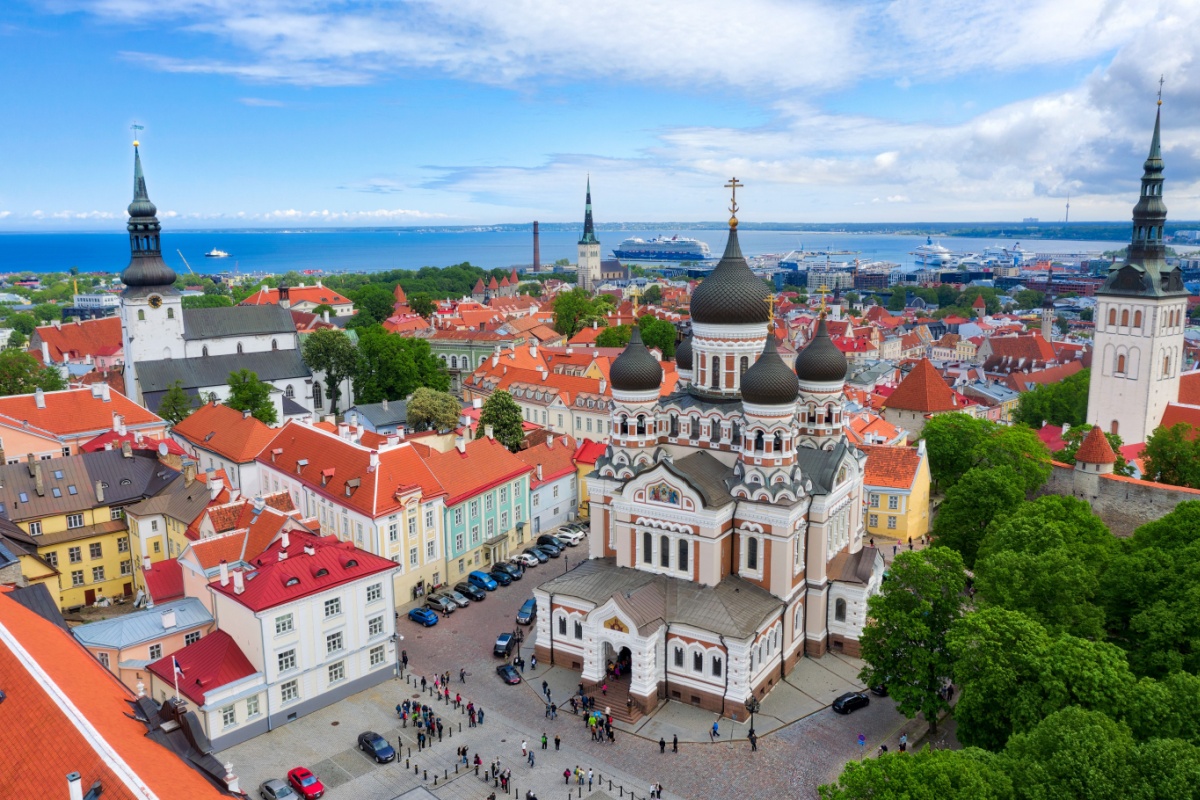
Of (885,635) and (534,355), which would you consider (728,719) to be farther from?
(534,355)

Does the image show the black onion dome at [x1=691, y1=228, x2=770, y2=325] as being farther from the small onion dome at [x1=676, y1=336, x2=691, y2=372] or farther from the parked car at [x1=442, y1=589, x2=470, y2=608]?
the parked car at [x1=442, y1=589, x2=470, y2=608]

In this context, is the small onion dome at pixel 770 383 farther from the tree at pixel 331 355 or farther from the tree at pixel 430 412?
the tree at pixel 331 355

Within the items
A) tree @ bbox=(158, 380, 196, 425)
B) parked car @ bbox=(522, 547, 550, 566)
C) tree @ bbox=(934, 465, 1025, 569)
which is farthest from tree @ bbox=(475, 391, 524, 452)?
tree @ bbox=(934, 465, 1025, 569)

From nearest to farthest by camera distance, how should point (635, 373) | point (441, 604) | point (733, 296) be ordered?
point (635, 373) → point (733, 296) → point (441, 604)

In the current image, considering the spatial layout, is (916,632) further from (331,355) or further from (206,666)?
(331,355)

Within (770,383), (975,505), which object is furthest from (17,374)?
(975,505)

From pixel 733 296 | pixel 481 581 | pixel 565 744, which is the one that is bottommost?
pixel 565 744

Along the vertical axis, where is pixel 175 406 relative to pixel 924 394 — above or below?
below
